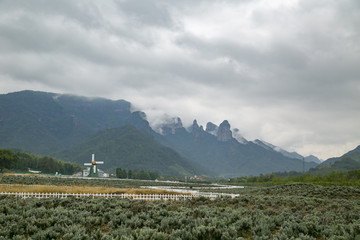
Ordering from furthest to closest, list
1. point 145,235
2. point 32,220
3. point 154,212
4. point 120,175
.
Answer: point 120,175
point 154,212
point 32,220
point 145,235

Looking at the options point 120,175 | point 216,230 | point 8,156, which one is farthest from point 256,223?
point 120,175

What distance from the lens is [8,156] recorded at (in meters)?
104

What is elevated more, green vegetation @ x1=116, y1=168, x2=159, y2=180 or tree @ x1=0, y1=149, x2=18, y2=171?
tree @ x1=0, y1=149, x2=18, y2=171

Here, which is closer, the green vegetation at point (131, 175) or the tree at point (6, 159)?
the tree at point (6, 159)

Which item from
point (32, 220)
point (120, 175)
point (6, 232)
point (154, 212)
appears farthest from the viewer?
point (120, 175)

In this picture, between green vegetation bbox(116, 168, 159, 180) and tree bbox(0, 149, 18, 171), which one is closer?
tree bbox(0, 149, 18, 171)

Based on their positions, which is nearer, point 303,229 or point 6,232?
point 6,232

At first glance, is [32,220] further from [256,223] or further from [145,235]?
[256,223]

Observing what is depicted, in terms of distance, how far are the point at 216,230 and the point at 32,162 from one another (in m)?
149

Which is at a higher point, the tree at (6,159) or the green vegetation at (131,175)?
the tree at (6,159)

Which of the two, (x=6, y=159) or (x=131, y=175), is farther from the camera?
(x=131, y=175)

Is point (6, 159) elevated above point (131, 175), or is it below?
above

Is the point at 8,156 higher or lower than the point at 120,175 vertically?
higher

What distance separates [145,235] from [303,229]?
19.9ft
